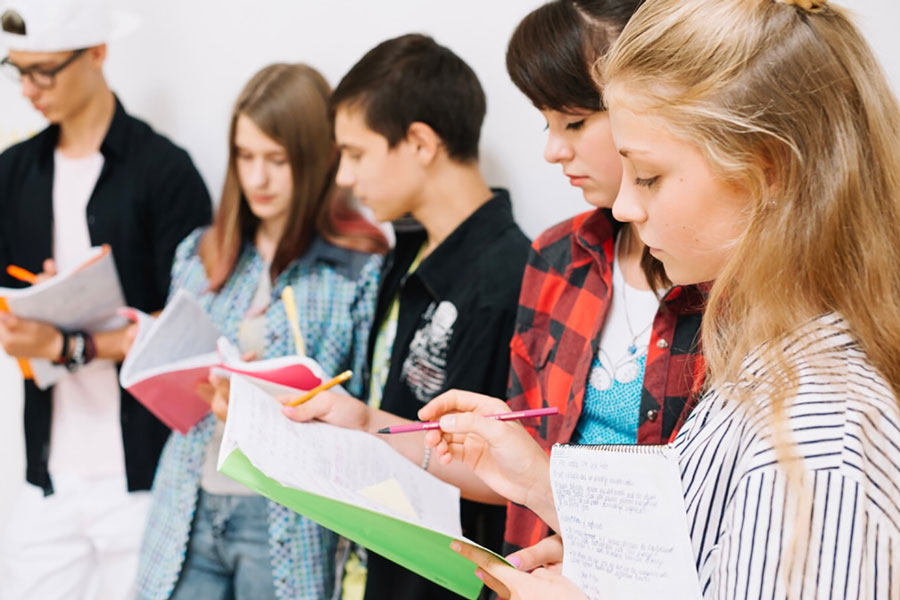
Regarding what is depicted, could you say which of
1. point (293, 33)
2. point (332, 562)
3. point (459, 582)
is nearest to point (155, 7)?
point (293, 33)

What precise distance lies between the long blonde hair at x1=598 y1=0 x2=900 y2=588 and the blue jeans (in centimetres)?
111

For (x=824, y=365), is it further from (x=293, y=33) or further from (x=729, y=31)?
(x=293, y=33)

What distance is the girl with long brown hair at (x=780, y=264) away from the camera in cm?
65

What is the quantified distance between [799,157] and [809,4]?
0.14m

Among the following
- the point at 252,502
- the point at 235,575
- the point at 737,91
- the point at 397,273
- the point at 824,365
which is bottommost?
the point at 235,575

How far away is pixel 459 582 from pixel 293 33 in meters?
1.41

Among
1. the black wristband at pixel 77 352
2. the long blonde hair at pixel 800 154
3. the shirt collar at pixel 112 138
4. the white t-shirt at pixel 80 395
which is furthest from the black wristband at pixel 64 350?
the long blonde hair at pixel 800 154

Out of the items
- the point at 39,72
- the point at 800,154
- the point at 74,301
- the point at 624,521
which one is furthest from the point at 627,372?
the point at 39,72

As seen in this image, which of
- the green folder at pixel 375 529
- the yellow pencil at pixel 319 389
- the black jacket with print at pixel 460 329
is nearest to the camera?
the green folder at pixel 375 529

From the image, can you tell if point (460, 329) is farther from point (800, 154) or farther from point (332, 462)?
point (800, 154)

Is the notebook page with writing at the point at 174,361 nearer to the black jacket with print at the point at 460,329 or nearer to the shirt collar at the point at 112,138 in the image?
the black jacket with print at the point at 460,329

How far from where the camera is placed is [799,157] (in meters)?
0.75

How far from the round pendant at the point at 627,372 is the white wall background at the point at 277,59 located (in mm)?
537

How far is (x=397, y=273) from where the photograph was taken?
1660mm
